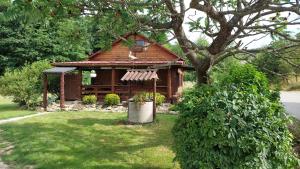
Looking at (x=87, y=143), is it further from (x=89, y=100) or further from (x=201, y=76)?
(x=89, y=100)

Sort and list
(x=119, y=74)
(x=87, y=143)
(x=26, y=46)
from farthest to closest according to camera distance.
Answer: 1. (x=26, y=46)
2. (x=119, y=74)
3. (x=87, y=143)

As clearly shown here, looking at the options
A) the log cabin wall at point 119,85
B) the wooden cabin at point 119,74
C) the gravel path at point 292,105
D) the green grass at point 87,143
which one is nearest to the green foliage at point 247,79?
the green grass at point 87,143

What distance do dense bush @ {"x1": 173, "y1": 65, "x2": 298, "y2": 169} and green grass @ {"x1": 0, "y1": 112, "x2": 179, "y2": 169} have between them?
2.75 meters

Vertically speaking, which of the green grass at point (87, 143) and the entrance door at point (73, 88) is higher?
the entrance door at point (73, 88)

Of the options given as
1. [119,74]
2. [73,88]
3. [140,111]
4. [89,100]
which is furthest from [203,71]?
[119,74]

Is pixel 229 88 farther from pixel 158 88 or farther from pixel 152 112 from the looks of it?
pixel 158 88

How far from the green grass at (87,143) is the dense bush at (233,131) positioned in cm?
275

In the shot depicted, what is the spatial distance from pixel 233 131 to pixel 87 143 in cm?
709

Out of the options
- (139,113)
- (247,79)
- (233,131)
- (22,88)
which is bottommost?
(139,113)

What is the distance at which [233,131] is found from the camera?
21.8 feet

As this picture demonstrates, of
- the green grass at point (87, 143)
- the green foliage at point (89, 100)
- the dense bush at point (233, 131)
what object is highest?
the dense bush at point (233, 131)

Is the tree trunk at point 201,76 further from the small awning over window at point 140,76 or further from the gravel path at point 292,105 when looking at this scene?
the small awning over window at point 140,76

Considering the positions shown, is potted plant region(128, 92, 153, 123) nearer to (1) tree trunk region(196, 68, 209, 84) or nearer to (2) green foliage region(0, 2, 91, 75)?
(1) tree trunk region(196, 68, 209, 84)

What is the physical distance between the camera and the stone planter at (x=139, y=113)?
57.2 ft
